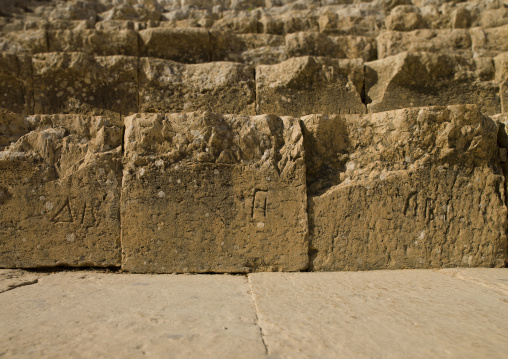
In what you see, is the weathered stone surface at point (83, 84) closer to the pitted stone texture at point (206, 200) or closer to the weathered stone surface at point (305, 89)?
the pitted stone texture at point (206, 200)

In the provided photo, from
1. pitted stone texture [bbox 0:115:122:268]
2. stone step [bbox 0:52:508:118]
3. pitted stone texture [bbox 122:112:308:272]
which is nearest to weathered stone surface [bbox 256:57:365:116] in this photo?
stone step [bbox 0:52:508:118]

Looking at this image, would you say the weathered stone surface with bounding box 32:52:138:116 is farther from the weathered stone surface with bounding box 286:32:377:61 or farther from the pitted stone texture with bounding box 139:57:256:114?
the weathered stone surface with bounding box 286:32:377:61

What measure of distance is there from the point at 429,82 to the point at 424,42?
942mm

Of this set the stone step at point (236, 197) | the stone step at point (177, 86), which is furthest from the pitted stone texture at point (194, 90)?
the stone step at point (236, 197)

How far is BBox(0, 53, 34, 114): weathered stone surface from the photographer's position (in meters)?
3.62

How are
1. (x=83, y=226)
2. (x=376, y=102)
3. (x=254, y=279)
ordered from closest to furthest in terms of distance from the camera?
(x=254, y=279) → (x=83, y=226) → (x=376, y=102)

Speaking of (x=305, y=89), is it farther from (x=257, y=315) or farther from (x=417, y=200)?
(x=257, y=315)

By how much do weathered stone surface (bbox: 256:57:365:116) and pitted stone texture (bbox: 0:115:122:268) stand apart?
62.2 inches

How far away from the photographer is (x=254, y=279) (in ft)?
7.98

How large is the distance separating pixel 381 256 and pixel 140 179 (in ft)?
5.44

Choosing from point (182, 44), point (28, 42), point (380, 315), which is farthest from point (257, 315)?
point (28, 42)

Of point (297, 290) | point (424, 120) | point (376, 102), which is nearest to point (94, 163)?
point (297, 290)

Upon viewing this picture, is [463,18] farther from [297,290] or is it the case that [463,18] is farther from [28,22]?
[28,22]

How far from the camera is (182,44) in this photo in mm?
4438
